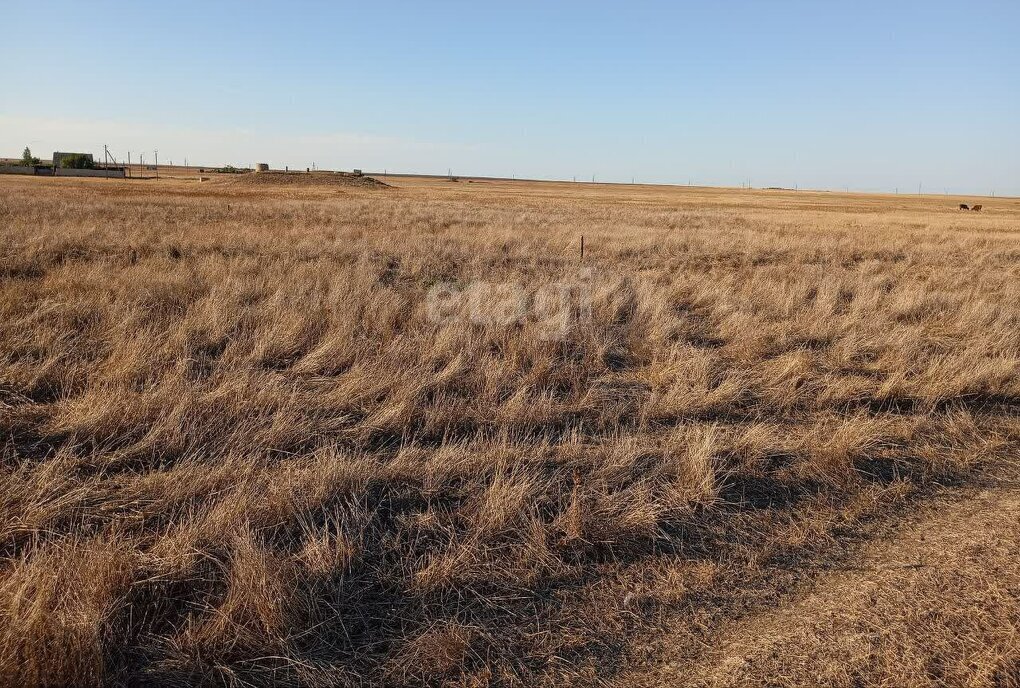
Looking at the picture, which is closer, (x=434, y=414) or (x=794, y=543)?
(x=794, y=543)

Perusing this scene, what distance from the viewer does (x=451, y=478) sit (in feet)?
13.3

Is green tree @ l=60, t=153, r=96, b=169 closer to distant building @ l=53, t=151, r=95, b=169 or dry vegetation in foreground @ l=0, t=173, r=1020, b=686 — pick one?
distant building @ l=53, t=151, r=95, b=169

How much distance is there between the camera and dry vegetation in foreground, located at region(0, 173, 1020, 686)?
2.68m

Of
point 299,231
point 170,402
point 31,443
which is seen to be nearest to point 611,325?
point 170,402

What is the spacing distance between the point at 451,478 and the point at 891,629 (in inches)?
93.3

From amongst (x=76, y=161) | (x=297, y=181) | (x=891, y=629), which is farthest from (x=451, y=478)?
(x=76, y=161)

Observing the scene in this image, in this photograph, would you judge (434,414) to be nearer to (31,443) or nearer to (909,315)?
(31,443)

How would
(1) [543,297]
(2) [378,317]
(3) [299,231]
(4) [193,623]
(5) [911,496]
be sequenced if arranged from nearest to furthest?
(4) [193,623] → (5) [911,496] → (2) [378,317] → (1) [543,297] → (3) [299,231]

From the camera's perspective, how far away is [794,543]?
351cm

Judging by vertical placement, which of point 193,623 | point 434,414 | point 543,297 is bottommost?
point 193,623

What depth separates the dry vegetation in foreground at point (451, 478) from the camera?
2680 mm

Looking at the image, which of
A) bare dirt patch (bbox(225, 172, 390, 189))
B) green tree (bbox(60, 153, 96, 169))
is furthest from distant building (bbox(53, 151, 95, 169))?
bare dirt patch (bbox(225, 172, 390, 189))

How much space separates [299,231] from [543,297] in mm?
11193

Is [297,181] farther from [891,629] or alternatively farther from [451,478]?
[891,629]
